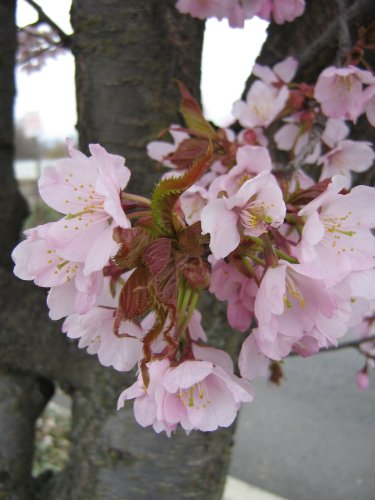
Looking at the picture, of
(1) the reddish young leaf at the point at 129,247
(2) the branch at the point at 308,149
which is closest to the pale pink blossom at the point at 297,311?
(1) the reddish young leaf at the point at 129,247

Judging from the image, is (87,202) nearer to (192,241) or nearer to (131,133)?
(192,241)

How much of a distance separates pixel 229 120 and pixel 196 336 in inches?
27.0

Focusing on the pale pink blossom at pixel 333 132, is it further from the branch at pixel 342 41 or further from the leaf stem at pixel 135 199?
the leaf stem at pixel 135 199

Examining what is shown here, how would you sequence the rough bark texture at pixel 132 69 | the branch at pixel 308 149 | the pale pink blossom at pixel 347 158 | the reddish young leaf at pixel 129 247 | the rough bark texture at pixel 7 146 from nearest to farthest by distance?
the reddish young leaf at pixel 129 247, the branch at pixel 308 149, the pale pink blossom at pixel 347 158, the rough bark texture at pixel 132 69, the rough bark texture at pixel 7 146

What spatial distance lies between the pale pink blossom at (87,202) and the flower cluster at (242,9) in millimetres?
509

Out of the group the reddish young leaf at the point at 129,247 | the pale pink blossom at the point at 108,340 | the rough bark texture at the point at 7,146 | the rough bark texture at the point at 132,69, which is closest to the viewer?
the reddish young leaf at the point at 129,247

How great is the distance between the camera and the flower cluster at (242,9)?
0.79m

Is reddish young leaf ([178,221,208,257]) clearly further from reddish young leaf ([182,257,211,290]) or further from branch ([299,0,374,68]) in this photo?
branch ([299,0,374,68])

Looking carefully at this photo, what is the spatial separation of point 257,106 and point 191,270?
53 centimetres

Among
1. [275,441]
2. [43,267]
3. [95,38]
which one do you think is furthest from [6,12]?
[275,441]

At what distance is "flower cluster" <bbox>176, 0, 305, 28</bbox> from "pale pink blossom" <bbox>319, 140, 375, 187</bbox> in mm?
227

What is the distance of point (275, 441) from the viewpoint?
331cm

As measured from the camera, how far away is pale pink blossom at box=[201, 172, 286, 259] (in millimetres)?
420

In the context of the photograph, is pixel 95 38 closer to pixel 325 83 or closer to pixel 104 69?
pixel 104 69
